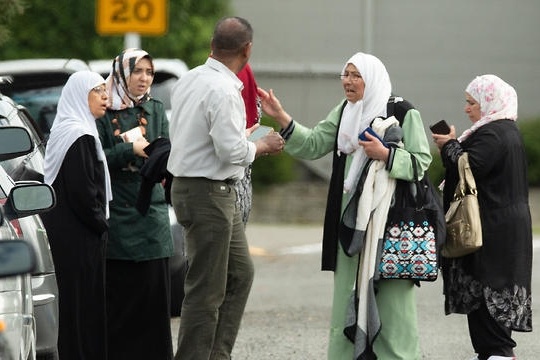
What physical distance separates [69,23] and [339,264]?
11.9 metres

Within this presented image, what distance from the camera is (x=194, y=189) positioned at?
7.64m

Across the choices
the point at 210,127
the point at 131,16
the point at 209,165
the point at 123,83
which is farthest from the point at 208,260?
the point at 131,16

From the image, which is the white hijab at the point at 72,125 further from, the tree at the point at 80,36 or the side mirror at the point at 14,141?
the tree at the point at 80,36

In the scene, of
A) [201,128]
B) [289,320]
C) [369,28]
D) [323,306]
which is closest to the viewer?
[201,128]

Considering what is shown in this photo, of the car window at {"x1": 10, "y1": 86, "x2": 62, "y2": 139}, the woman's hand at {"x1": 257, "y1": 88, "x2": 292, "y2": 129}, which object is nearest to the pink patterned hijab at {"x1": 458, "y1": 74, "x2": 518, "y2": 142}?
the woman's hand at {"x1": 257, "y1": 88, "x2": 292, "y2": 129}

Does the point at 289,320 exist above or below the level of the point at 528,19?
below

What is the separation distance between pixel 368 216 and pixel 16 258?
372 centimetres

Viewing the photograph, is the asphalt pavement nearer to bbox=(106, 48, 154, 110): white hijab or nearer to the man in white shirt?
the man in white shirt

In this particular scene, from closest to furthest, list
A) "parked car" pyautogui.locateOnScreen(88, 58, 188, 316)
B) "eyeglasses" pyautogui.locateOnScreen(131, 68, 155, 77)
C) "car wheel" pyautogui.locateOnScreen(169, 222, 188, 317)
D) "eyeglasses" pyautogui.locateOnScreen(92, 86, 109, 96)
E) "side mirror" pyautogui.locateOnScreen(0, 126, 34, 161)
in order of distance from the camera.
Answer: "side mirror" pyautogui.locateOnScreen(0, 126, 34, 161), "eyeglasses" pyautogui.locateOnScreen(92, 86, 109, 96), "eyeglasses" pyautogui.locateOnScreen(131, 68, 155, 77), "car wheel" pyautogui.locateOnScreen(169, 222, 188, 317), "parked car" pyautogui.locateOnScreen(88, 58, 188, 316)

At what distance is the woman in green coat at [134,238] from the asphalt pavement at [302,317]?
1.08 metres

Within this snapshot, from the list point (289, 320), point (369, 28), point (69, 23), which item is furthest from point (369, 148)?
point (369, 28)

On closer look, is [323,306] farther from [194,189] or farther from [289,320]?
[194,189]

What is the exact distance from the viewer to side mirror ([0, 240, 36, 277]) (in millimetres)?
4438

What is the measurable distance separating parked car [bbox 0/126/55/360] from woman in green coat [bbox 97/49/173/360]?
134 centimetres
